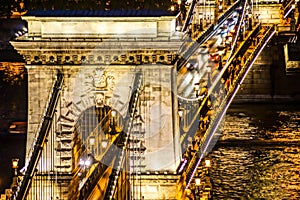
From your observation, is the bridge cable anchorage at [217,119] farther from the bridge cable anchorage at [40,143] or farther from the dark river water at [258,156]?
the bridge cable anchorage at [40,143]

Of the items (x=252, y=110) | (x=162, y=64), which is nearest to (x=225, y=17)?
(x=252, y=110)

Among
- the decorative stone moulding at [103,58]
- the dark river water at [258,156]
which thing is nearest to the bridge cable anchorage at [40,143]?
the decorative stone moulding at [103,58]

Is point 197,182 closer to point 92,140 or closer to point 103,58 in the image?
point 92,140

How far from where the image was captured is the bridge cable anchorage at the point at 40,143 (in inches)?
563

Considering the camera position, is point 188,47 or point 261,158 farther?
point 261,158

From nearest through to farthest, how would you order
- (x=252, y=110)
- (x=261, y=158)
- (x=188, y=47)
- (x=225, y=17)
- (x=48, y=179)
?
1. (x=48, y=179)
2. (x=188, y=47)
3. (x=261, y=158)
4. (x=225, y=17)
5. (x=252, y=110)

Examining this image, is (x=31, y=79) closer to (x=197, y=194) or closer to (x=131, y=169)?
(x=131, y=169)

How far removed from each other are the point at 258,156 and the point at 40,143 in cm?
1276

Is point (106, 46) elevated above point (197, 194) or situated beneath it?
elevated above

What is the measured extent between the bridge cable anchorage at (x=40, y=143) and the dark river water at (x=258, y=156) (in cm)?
718

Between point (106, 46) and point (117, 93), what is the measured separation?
85cm

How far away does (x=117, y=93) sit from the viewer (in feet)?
52.7

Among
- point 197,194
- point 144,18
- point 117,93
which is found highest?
point 144,18

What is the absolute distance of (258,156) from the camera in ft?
88.2
